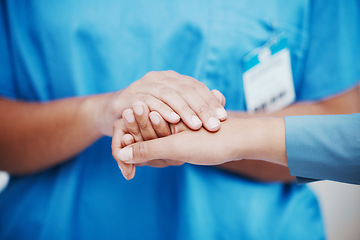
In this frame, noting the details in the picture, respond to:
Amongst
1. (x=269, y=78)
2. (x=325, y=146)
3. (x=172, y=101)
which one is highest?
(x=269, y=78)

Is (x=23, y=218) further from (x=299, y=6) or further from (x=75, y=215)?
(x=299, y=6)

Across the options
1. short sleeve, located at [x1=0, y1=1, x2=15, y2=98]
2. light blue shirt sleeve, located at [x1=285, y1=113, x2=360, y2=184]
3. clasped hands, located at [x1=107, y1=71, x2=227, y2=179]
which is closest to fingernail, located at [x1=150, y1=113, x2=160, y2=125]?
clasped hands, located at [x1=107, y1=71, x2=227, y2=179]

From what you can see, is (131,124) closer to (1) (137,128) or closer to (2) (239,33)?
(1) (137,128)

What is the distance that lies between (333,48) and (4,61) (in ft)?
2.36

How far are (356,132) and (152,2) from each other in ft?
1.48

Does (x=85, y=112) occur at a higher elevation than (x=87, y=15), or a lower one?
lower

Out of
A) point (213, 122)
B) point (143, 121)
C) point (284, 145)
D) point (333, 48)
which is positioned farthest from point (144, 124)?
point (333, 48)

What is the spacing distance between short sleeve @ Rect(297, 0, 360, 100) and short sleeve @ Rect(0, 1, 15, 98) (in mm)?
681

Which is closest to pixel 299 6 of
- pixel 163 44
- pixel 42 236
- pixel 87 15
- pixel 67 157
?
pixel 163 44

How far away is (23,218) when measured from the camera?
612 mm

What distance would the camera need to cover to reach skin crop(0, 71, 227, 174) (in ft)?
1.67

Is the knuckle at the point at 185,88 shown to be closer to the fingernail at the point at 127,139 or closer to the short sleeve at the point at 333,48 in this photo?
the fingernail at the point at 127,139

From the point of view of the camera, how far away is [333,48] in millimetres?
663

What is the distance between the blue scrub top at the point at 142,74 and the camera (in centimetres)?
59
